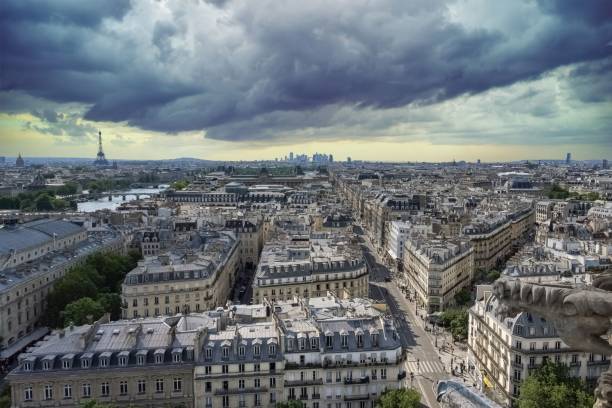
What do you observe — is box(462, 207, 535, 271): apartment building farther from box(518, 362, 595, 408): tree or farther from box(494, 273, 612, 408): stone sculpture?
box(494, 273, 612, 408): stone sculpture

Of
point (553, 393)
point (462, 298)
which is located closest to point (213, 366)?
point (553, 393)

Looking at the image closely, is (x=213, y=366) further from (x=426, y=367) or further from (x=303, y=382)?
(x=426, y=367)

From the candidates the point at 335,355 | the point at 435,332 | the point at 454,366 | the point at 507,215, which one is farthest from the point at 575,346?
the point at 507,215

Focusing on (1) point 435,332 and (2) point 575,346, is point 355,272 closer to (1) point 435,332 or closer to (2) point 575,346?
(1) point 435,332

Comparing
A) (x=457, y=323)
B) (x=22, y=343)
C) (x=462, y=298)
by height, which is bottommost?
(x=22, y=343)

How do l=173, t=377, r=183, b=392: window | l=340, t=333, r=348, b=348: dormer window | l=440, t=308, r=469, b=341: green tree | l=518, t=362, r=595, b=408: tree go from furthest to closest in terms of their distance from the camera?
l=440, t=308, r=469, b=341: green tree → l=340, t=333, r=348, b=348: dormer window → l=173, t=377, r=183, b=392: window → l=518, t=362, r=595, b=408: tree

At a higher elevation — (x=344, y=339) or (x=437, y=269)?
(x=344, y=339)

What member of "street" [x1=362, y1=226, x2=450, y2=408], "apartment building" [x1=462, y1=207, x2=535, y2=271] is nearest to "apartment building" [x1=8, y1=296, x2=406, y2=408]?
"street" [x1=362, y1=226, x2=450, y2=408]

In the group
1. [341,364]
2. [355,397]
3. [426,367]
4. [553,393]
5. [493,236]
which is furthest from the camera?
[493,236]

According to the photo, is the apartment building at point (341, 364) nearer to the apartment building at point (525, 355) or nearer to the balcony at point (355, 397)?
the balcony at point (355, 397)
